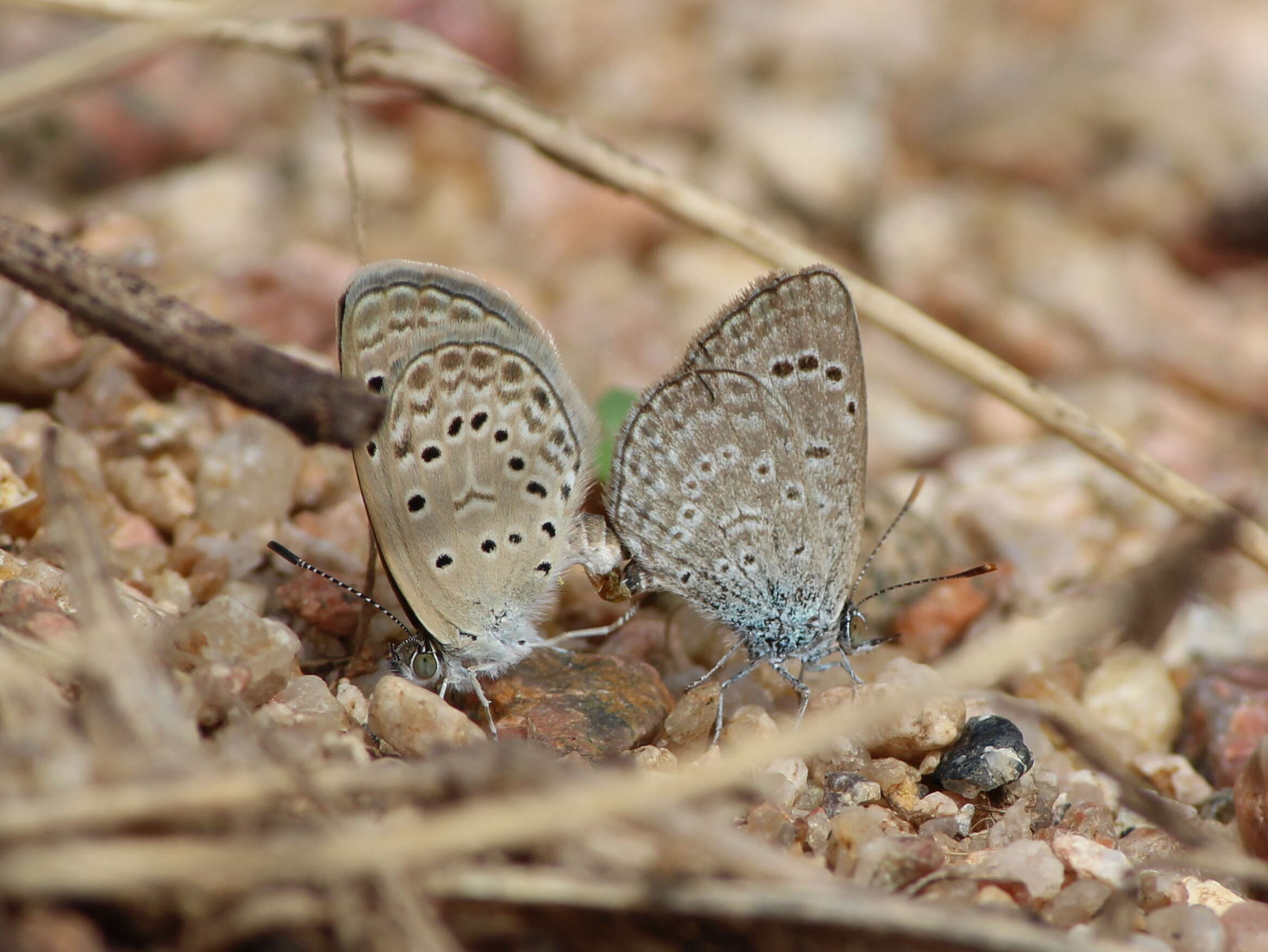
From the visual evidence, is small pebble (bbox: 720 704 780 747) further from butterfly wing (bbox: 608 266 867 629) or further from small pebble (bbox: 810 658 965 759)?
butterfly wing (bbox: 608 266 867 629)

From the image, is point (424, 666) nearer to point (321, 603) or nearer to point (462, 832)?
point (321, 603)

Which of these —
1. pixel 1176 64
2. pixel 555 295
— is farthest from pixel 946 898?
pixel 1176 64

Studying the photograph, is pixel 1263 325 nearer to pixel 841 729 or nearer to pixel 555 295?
pixel 555 295

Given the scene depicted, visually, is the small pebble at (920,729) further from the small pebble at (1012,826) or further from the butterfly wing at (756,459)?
the butterfly wing at (756,459)

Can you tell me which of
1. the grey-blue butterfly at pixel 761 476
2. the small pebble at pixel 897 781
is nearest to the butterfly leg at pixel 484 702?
the grey-blue butterfly at pixel 761 476

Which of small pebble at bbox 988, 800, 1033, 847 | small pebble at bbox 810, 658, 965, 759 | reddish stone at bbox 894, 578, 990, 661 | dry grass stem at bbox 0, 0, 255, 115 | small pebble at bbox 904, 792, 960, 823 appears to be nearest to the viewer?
dry grass stem at bbox 0, 0, 255, 115

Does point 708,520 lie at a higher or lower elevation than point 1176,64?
lower

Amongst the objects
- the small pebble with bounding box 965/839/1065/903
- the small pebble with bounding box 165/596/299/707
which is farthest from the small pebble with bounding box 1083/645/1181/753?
the small pebble with bounding box 165/596/299/707
